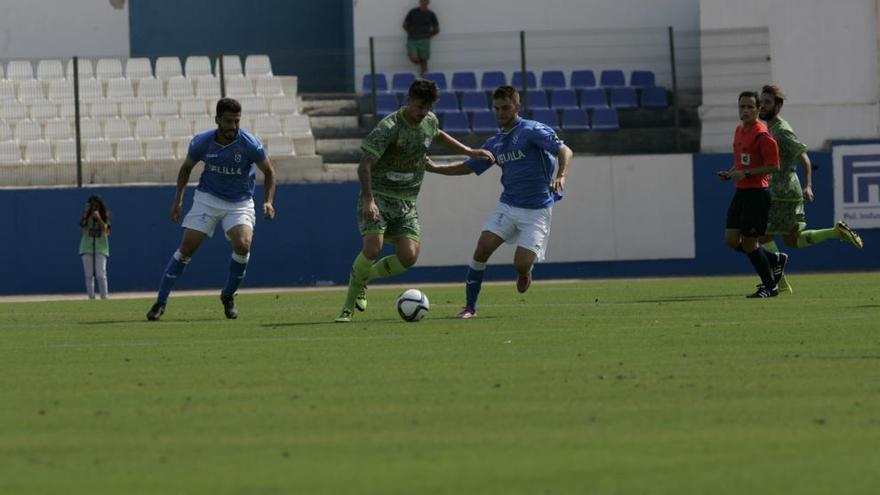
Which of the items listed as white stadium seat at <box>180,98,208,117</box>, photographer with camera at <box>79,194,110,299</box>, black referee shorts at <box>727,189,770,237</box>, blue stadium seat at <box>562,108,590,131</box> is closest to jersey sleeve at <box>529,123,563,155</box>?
black referee shorts at <box>727,189,770,237</box>

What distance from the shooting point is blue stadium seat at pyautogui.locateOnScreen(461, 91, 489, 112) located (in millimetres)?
29141

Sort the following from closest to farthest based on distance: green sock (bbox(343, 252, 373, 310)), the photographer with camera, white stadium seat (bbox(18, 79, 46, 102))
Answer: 1. green sock (bbox(343, 252, 373, 310))
2. the photographer with camera
3. white stadium seat (bbox(18, 79, 46, 102))

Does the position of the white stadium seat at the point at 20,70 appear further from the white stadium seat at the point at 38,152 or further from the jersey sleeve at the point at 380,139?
the jersey sleeve at the point at 380,139

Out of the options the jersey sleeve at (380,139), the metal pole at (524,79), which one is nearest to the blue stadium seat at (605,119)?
the metal pole at (524,79)

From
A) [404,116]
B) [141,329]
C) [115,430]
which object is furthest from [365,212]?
[115,430]

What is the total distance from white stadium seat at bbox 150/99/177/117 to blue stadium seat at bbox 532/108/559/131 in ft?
20.5

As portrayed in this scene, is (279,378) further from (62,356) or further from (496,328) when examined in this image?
(496,328)

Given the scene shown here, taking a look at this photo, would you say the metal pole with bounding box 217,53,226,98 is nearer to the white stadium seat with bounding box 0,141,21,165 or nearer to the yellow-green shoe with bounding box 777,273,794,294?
the white stadium seat with bounding box 0,141,21,165

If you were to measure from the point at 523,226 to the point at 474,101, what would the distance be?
48.5 feet

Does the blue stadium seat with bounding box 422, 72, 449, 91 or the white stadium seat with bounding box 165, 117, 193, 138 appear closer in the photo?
the white stadium seat with bounding box 165, 117, 193, 138

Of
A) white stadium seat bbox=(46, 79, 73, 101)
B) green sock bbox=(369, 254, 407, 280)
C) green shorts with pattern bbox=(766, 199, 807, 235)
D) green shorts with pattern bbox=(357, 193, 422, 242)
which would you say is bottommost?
green sock bbox=(369, 254, 407, 280)

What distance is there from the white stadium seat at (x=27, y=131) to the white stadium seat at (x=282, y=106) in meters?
3.96

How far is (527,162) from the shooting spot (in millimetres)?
14648

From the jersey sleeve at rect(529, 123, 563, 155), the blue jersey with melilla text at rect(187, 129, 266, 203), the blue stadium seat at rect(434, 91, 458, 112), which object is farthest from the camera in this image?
the blue stadium seat at rect(434, 91, 458, 112)
